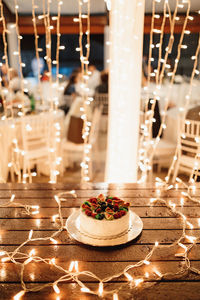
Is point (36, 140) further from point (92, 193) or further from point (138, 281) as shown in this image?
point (138, 281)

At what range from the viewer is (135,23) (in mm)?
2096

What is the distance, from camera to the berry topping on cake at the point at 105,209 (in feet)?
3.75

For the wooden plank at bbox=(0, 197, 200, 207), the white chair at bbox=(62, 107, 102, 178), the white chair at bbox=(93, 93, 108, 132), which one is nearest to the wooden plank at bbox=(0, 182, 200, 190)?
the wooden plank at bbox=(0, 197, 200, 207)

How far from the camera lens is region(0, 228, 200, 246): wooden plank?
117 centimetres

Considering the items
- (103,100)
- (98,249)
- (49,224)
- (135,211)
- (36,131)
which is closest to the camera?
(98,249)

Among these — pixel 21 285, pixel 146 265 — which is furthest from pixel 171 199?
pixel 21 285

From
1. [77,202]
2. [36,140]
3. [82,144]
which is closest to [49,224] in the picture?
[77,202]

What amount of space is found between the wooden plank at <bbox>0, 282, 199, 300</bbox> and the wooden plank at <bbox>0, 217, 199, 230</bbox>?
1.10ft

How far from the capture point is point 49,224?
1.30 metres

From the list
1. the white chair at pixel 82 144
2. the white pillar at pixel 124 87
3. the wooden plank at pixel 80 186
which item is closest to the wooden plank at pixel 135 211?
the wooden plank at pixel 80 186

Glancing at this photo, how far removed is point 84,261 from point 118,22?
1.69 meters

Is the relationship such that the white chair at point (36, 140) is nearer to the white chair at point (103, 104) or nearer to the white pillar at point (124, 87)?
the white pillar at point (124, 87)

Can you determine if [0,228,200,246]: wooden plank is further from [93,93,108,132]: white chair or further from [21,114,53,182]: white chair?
[93,93,108,132]: white chair

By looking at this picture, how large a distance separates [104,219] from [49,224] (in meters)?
0.29
